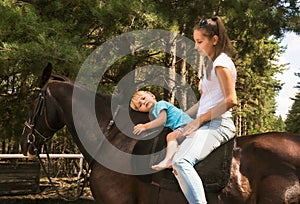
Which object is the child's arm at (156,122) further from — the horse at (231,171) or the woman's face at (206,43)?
the woman's face at (206,43)

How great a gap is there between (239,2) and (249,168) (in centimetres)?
645

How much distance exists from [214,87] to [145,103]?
89cm

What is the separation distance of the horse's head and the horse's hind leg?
2.14 metres

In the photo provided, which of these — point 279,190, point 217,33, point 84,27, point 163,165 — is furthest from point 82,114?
point 84,27

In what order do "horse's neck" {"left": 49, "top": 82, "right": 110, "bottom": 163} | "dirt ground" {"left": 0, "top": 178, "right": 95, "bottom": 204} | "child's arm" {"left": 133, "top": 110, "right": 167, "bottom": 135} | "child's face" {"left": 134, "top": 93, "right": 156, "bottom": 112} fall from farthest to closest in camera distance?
1. "dirt ground" {"left": 0, "top": 178, "right": 95, "bottom": 204}
2. "horse's neck" {"left": 49, "top": 82, "right": 110, "bottom": 163}
3. "child's face" {"left": 134, "top": 93, "right": 156, "bottom": 112}
4. "child's arm" {"left": 133, "top": 110, "right": 167, "bottom": 135}

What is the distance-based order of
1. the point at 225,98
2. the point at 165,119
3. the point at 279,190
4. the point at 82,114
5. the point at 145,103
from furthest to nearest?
1. the point at 82,114
2. the point at 145,103
3. the point at 165,119
4. the point at 279,190
5. the point at 225,98

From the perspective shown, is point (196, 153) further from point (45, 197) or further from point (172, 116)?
point (45, 197)

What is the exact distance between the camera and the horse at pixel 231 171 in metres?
3.50

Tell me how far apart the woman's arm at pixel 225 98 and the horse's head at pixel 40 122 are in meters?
1.73

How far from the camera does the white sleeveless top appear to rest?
123 inches

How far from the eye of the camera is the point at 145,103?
12.8 feet

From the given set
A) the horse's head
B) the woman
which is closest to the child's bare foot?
the woman

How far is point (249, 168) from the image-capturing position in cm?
358

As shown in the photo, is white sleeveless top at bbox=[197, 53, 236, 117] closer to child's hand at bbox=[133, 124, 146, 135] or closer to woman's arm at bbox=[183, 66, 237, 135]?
woman's arm at bbox=[183, 66, 237, 135]
